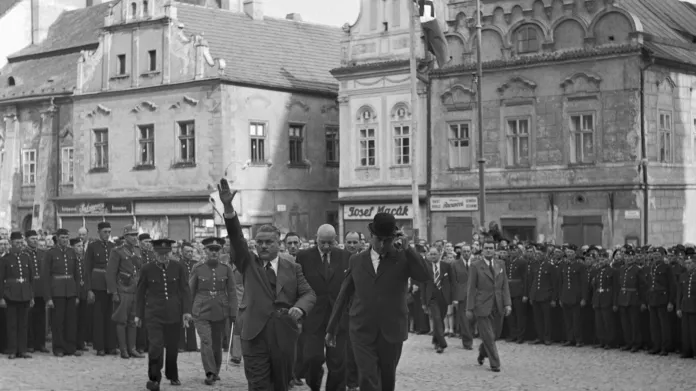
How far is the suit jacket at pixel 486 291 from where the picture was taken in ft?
60.1

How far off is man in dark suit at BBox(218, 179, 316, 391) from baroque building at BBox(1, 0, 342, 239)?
101 ft

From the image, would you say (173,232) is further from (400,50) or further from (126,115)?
(400,50)

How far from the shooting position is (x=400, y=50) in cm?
4119

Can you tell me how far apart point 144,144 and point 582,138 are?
18296 mm

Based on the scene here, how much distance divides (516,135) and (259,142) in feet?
37.3

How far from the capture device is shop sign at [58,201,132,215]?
4709 cm

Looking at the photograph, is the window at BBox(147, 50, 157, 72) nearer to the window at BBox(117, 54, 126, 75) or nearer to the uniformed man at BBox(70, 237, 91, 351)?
the window at BBox(117, 54, 126, 75)

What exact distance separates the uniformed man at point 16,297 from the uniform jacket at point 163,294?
455 cm

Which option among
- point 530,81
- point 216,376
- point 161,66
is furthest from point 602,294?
point 161,66

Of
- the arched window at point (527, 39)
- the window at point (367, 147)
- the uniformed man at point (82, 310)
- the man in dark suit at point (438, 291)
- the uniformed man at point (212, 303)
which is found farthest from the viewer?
the window at point (367, 147)

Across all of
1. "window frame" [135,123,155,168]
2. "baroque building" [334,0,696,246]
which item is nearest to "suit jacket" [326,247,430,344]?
"baroque building" [334,0,696,246]

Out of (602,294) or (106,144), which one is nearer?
(602,294)

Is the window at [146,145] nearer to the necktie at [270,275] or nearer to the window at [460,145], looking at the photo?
the window at [460,145]

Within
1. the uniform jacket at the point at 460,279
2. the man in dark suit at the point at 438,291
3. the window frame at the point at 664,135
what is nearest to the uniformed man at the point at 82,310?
the man in dark suit at the point at 438,291
